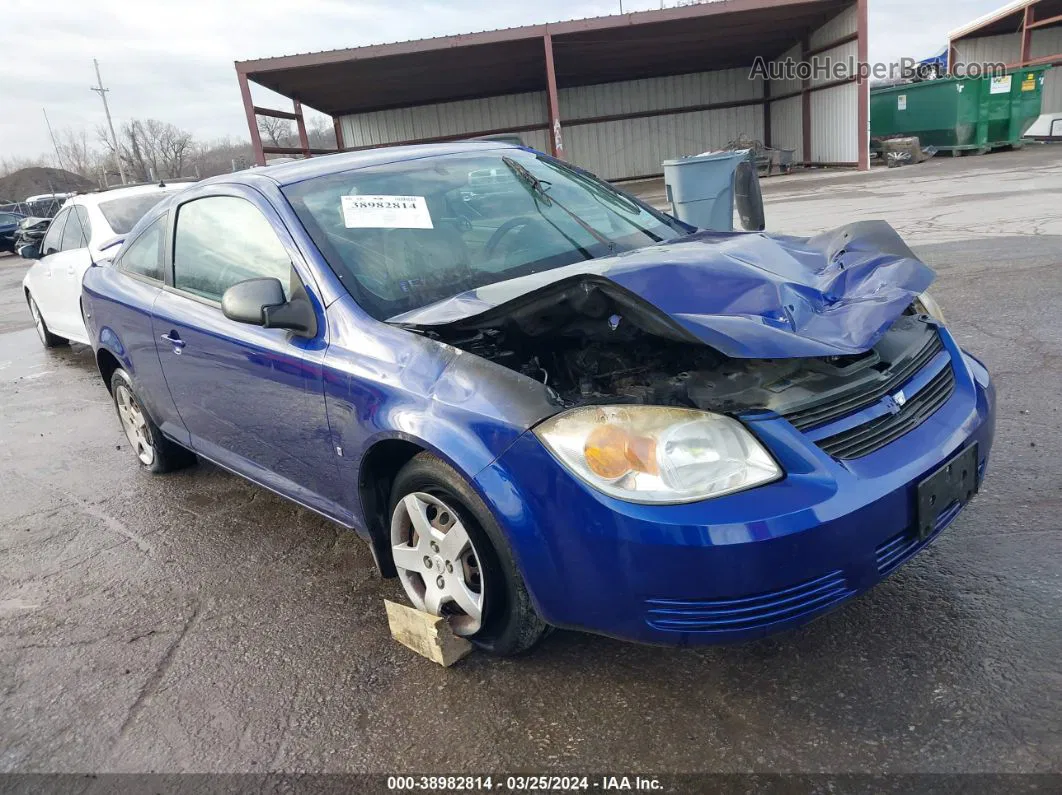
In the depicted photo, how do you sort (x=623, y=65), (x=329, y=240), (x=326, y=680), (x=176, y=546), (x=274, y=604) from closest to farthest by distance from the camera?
(x=326, y=680), (x=329, y=240), (x=274, y=604), (x=176, y=546), (x=623, y=65)

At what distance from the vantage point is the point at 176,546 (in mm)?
3664

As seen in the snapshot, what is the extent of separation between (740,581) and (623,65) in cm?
2624

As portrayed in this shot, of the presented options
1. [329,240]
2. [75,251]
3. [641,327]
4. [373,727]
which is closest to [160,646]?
[373,727]

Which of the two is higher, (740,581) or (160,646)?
(740,581)

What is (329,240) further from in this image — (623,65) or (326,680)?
(623,65)

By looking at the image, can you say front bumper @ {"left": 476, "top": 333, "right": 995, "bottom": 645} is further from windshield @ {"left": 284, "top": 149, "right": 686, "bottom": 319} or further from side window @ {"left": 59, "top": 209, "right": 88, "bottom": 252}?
side window @ {"left": 59, "top": 209, "right": 88, "bottom": 252}

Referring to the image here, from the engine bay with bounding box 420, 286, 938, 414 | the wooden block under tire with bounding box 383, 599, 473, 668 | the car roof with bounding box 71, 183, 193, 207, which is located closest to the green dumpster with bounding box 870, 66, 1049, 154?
the car roof with bounding box 71, 183, 193, 207

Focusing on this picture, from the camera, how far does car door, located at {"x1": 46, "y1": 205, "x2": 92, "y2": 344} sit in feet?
23.4

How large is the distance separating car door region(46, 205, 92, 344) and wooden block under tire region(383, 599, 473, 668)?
569 centimetres

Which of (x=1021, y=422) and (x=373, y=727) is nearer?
(x=373, y=727)

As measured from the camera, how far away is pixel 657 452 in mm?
1982

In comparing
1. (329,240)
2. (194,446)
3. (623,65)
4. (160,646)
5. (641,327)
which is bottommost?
(160,646)

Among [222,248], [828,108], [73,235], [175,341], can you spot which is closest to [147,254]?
[175,341]

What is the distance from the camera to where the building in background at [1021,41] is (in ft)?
89.4
